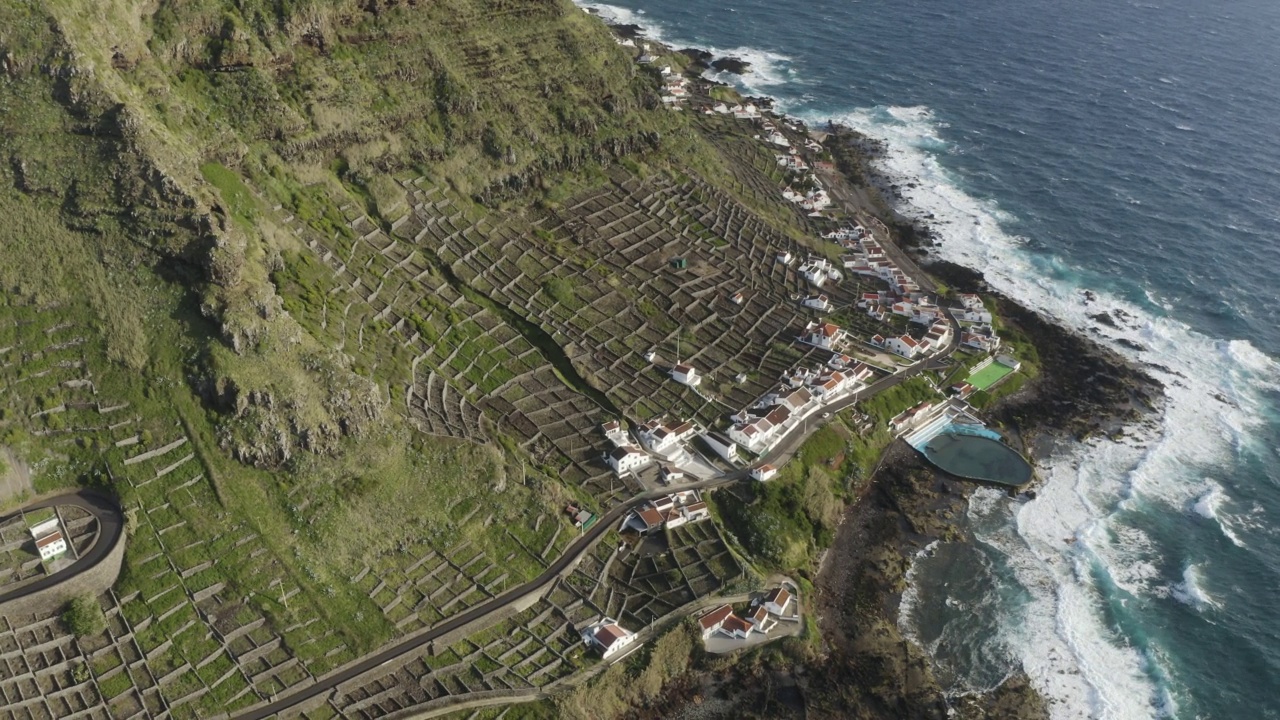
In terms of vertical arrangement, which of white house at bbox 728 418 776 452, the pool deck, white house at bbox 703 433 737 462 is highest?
white house at bbox 728 418 776 452

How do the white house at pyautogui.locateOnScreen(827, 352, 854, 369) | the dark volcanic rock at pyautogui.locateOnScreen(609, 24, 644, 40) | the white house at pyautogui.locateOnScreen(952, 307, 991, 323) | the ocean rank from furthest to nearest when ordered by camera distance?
the dark volcanic rock at pyautogui.locateOnScreen(609, 24, 644, 40), the white house at pyautogui.locateOnScreen(952, 307, 991, 323), the white house at pyautogui.locateOnScreen(827, 352, 854, 369), the ocean

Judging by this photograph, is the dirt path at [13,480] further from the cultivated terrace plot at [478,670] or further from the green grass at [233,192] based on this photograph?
the green grass at [233,192]

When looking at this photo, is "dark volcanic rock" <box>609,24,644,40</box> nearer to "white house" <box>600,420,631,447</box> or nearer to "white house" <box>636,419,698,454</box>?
"white house" <box>636,419,698,454</box>

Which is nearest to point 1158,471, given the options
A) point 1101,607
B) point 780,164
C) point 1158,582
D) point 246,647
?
point 1158,582

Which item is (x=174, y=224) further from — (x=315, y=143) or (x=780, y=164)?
(x=780, y=164)

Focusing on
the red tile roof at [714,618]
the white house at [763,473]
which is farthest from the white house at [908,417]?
the red tile roof at [714,618]

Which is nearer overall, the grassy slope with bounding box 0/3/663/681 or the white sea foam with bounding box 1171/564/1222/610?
the grassy slope with bounding box 0/3/663/681

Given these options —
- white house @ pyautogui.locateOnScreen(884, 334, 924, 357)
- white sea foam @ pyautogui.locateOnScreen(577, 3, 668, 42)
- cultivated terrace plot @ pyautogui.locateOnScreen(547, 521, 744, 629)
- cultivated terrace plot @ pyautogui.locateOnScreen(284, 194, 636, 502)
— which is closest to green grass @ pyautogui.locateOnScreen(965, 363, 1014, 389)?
white house @ pyautogui.locateOnScreen(884, 334, 924, 357)
